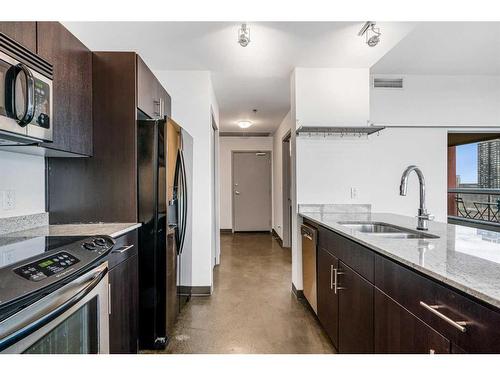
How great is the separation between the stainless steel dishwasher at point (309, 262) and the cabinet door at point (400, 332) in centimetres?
116

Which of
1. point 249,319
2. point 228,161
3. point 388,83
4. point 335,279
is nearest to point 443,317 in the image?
point 335,279

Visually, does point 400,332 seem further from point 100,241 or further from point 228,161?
point 228,161

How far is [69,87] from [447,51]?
3395 mm

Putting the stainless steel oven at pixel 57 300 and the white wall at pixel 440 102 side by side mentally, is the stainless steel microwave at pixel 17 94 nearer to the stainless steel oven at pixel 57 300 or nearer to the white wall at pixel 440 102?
the stainless steel oven at pixel 57 300

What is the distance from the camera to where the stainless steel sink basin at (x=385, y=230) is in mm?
1894

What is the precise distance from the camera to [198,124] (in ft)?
11.0

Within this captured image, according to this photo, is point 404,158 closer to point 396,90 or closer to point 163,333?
point 396,90

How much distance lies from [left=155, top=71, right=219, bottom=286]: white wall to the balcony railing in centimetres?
444

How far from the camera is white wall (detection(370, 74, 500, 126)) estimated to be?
3678 mm

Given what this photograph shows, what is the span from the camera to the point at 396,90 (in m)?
3.67

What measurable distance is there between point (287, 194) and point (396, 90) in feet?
8.85

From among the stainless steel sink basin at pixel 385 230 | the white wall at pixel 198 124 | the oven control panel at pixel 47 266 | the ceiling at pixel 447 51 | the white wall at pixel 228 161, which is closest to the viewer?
the oven control panel at pixel 47 266

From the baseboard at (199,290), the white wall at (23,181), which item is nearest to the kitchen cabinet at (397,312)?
the baseboard at (199,290)
